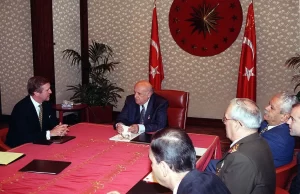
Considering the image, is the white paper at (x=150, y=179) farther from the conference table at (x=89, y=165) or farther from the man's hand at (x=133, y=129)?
the man's hand at (x=133, y=129)

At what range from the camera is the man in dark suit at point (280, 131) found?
8.62 feet

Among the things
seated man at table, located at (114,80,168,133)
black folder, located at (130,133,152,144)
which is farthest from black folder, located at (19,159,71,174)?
seated man at table, located at (114,80,168,133)

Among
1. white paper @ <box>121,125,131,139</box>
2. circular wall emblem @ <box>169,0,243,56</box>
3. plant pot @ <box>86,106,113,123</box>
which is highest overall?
circular wall emblem @ <box>169,0,243,56</box>

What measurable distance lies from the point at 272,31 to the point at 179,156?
5.41 m

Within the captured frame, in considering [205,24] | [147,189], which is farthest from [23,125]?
[205,24]

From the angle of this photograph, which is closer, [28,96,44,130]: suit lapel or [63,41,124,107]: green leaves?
[28,96,44,130]: suit lapel

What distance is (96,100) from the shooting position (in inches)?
271

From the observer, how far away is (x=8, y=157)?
8.43 ft

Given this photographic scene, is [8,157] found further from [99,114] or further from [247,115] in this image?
[99,114]

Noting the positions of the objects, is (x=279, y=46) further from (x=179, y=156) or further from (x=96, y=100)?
(x=179, y=156)

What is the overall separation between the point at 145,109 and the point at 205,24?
3293 mm

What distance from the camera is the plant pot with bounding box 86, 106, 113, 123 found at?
22.0ft

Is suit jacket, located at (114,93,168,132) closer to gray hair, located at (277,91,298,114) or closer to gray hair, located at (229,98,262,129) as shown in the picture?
gray hair, located at (277,91,298,114)

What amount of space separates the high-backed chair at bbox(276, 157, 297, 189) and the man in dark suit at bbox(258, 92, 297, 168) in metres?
0.08
